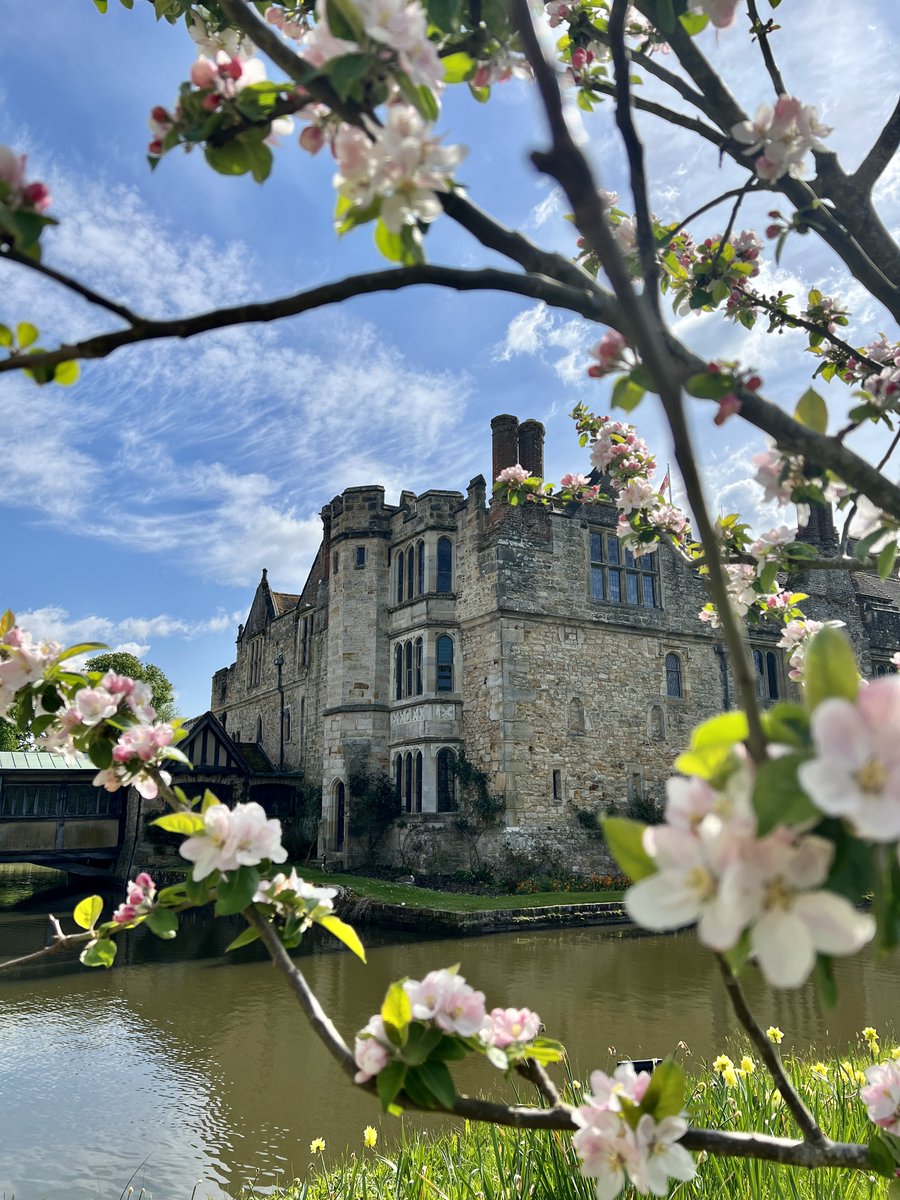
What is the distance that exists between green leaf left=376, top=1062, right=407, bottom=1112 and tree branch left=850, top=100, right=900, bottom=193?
119 inches

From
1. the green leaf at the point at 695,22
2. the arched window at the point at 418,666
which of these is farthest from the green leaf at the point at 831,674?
the arched window at the point at 418,666

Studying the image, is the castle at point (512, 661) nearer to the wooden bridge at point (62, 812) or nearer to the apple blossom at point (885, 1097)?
the wooden bridge at point (62, 812)

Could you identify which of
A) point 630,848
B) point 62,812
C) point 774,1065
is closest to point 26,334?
point 630,848

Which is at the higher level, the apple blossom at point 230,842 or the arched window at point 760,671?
the arched window at point 760,671

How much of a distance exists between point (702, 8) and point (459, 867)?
1961cm

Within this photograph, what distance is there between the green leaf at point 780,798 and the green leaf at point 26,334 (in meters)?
1.33

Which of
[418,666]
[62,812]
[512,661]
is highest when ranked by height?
[418,666]

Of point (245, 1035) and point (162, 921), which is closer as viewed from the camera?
point (162, 921)

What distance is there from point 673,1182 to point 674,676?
817 inches

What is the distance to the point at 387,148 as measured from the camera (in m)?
1.29

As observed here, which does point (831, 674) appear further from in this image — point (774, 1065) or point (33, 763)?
point (33, 763)

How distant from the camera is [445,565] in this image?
22891mm

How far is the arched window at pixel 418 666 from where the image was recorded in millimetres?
22156

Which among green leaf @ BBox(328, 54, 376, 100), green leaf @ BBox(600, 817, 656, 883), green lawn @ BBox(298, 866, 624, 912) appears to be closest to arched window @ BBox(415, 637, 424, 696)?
green lawn @ BBox(298, 866, 624, 912)
